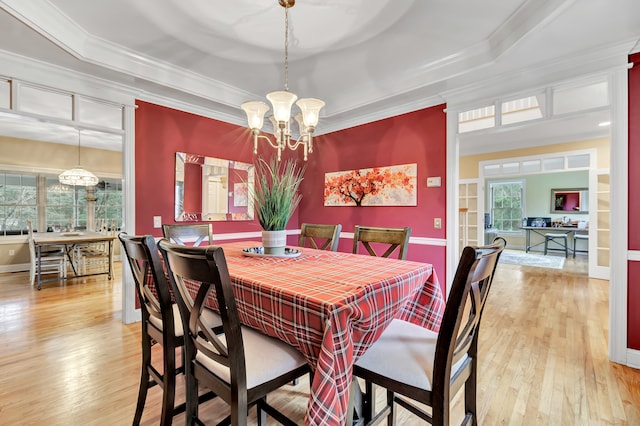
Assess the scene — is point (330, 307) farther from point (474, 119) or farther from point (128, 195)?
point (474, 119)

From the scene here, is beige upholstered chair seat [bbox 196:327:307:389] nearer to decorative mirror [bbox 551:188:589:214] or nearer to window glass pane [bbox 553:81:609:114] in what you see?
window glass pane [bbox 553:81:609:114]

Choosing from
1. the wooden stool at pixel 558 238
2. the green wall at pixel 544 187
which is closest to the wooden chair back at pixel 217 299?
the wooden stool at pixel 558 238

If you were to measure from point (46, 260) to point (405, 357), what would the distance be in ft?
19.2

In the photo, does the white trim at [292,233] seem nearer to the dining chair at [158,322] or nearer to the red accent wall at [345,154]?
the red accent wall at [345,154]

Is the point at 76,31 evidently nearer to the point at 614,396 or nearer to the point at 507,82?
the point at 507,82

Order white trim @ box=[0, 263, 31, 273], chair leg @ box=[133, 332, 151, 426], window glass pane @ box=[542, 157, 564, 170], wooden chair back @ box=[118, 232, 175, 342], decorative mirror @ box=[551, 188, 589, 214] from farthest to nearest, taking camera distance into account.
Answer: decorative mirror @ box=[551, 188, 589, 214], window glass pane @ box=[542, 157, 564, 170], white trim @ box=[0, 263, 31, 273], chair leg @ box=[133, 332, 151, 426], wooden chair back @ box=[118, 232, 175, 342]

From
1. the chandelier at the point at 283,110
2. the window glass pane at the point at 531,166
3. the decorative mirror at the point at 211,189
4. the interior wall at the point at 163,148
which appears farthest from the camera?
the window glass pane at the point at 531,166

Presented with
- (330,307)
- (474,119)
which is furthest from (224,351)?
(474,119)

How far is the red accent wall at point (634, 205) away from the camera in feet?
6.87

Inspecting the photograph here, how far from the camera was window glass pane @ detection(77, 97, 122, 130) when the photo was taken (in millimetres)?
2803

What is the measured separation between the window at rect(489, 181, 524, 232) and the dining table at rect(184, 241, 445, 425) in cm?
883

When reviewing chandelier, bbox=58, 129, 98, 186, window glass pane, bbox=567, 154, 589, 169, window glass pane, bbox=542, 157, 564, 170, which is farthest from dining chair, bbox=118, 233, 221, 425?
window glass pane, bbox=567, 154, 589, 169

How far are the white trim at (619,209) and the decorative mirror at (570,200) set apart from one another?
7.06 meters

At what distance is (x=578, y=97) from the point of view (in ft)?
8.05
